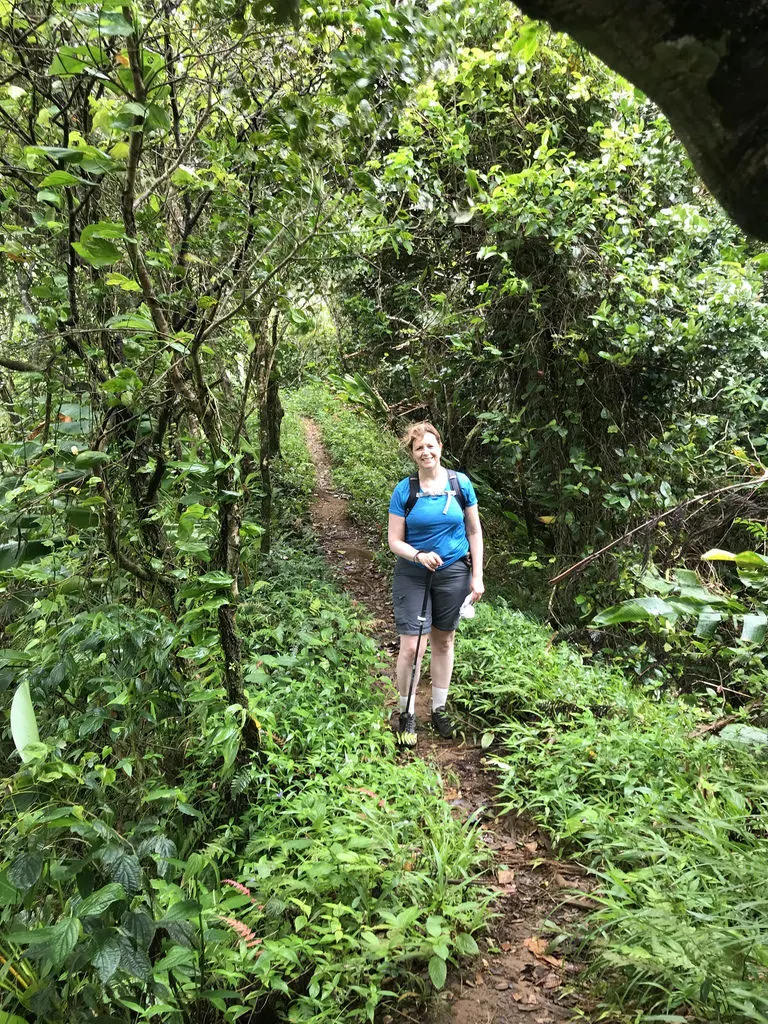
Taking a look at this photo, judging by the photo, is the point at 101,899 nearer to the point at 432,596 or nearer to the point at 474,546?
the point at 432,596

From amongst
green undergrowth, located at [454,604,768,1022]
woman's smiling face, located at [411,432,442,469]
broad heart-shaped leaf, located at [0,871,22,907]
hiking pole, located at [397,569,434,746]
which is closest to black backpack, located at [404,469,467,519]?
woman's smiling face, located at [411,432,442,469]

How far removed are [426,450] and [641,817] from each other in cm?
231

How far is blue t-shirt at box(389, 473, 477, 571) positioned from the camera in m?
3.80

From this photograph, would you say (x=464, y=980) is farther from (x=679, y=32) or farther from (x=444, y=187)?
(x=444, y=187)

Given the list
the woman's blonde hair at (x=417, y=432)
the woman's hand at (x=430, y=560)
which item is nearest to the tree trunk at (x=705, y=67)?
the woman's hand at (x=430, y=560)

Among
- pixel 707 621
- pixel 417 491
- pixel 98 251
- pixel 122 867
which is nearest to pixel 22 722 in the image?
pixel 122 867

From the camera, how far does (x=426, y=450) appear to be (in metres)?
3.77

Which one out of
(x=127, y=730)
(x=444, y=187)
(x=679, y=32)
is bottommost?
(x=127, y=730)

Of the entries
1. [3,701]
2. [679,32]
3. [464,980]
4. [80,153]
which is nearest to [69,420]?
[80,153]

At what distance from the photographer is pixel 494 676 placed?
14.5 feet

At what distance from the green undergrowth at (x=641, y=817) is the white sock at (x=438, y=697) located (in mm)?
265

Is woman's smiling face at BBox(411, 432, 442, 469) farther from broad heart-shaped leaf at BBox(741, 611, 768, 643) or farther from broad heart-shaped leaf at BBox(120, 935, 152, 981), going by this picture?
broad heart-shaped leaf at BBox(120, 935, 152, 981)

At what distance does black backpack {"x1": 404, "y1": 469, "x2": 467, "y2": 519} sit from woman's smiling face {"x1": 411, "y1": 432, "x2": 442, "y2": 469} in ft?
0.47

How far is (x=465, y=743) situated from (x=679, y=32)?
3.95 m
